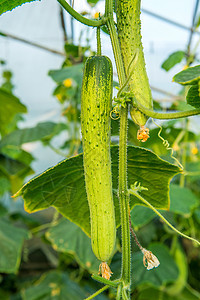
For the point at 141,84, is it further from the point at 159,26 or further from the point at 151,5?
the point at 159,26

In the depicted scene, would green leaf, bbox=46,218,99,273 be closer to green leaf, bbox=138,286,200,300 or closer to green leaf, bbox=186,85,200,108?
green leaf, bbox=138,286,200,300

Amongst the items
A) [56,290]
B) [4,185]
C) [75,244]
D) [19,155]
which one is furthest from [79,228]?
[19,155]

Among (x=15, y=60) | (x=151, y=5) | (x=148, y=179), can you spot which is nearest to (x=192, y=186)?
(x=151, y=5)

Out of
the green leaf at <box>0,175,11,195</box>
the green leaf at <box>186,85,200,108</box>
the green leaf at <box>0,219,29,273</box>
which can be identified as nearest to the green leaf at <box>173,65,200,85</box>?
the green leaf at <box>186,85,200,108</box>

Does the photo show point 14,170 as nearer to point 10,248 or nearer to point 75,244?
point 10,248

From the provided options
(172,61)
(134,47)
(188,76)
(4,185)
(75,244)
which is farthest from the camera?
(4,185)
